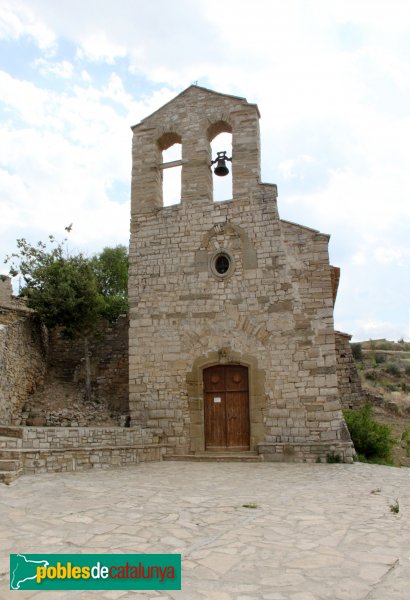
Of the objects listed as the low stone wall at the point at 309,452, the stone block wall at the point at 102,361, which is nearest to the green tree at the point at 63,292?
the stone block wall at the point at 102,361

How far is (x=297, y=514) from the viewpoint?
5.68 meters

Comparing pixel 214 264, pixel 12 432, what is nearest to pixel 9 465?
pixel 12 432

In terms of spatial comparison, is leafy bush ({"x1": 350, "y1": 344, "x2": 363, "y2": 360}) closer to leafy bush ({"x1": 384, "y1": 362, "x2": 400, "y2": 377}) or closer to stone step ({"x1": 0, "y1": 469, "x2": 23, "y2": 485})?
leafy bush ({"x1": 384, "y1": 362, "x2": 400, "y2": 377})

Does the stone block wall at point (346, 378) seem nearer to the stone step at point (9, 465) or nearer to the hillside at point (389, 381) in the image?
the hillside at point (389, 381)

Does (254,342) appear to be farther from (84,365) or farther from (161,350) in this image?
(84,365)

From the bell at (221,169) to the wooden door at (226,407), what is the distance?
4737 millimetres

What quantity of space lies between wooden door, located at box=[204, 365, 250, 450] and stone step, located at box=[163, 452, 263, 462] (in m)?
0.22

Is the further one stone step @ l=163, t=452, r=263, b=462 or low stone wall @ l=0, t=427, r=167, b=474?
stone step @ l=163, t=452, r=263, b=462

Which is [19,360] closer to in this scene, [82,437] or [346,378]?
[82,437]

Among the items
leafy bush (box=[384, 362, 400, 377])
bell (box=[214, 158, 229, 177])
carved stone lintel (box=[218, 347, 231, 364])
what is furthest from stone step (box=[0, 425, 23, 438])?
leafy bush (box=[384, 362, 400, 377])

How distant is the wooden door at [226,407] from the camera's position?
11148 mm

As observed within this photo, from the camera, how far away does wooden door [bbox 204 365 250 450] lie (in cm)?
1115

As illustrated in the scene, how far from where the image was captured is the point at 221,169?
40.5 feet

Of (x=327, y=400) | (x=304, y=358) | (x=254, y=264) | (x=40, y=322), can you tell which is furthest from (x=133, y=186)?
(x=327, y=400)
